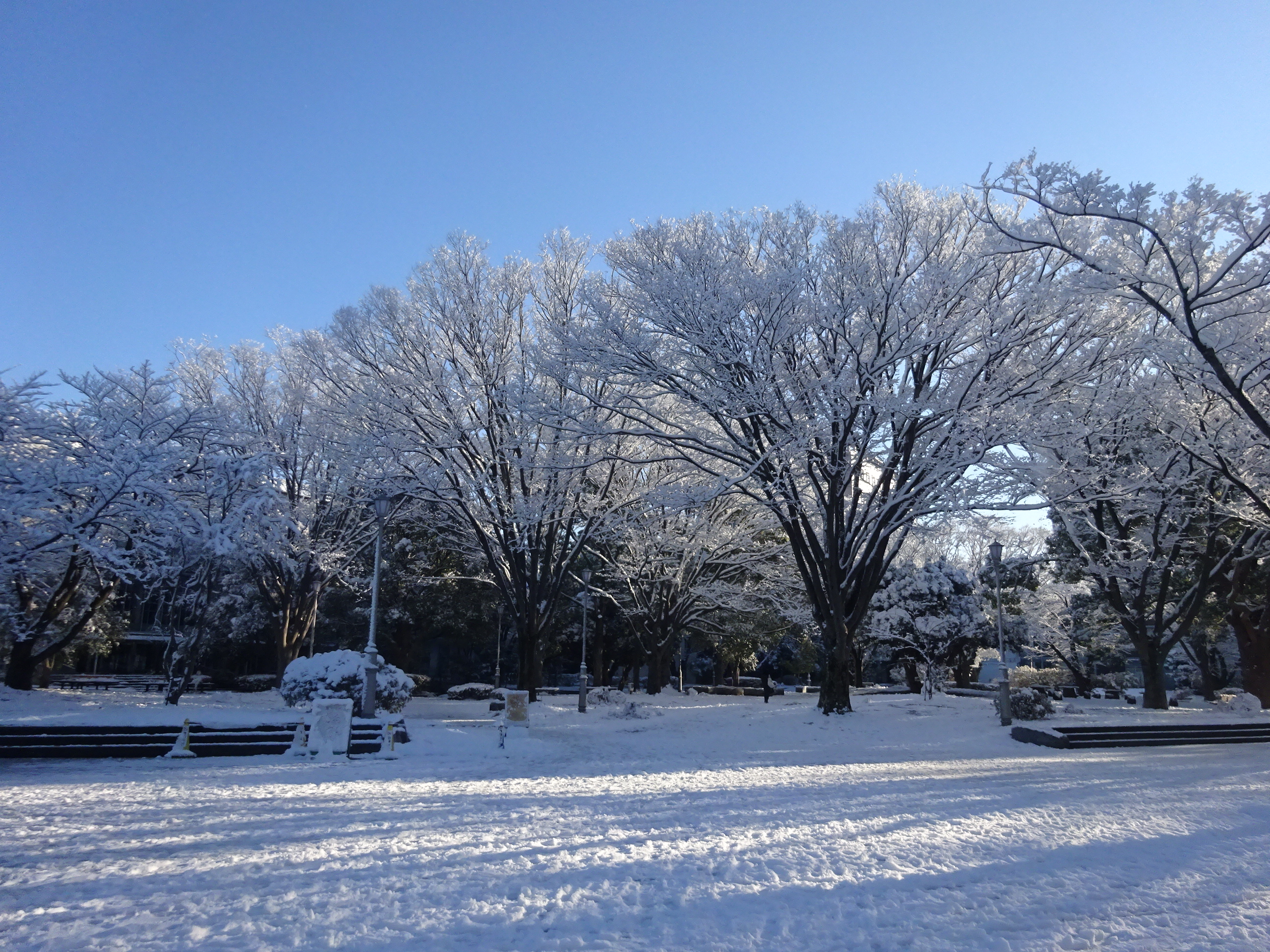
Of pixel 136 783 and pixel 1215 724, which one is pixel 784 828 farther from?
pixel 1215 724

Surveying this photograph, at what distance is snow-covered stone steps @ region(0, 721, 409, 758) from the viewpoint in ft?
41.7

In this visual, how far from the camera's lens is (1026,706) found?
62.5 feet

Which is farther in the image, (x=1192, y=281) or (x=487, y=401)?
(x=487, y=401)

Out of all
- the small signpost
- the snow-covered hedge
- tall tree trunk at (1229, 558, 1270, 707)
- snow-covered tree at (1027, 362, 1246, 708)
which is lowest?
the small signpost

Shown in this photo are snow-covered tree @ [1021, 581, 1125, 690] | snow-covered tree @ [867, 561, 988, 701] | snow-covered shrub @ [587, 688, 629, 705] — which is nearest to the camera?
snow-covered shrub @ [587, 688, 629, 705]

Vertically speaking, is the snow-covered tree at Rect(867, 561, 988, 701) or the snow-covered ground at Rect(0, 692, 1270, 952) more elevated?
the snow-covered tree at Rect(867, 561, 988, 701)

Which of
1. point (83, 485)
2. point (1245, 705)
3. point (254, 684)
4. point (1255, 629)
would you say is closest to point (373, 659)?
point (83, 485)

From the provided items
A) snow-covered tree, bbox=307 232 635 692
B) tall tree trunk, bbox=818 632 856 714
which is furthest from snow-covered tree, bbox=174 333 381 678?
tall tree trunk, bbox=818 632 856 714

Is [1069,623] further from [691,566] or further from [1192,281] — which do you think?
[1192,281]

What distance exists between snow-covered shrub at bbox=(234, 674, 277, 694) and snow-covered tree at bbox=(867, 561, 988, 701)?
2566cm

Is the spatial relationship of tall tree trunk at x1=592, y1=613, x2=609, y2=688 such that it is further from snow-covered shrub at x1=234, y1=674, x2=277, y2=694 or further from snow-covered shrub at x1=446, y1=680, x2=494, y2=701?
snow-covered shrub at x1=234, y1=674, x2=277, y2=694

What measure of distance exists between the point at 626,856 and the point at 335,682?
12465 millimetres

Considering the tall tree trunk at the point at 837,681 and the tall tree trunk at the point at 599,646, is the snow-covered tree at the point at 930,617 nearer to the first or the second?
the tall tree trunk at the point at 837,681

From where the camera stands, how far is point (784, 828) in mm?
7781
